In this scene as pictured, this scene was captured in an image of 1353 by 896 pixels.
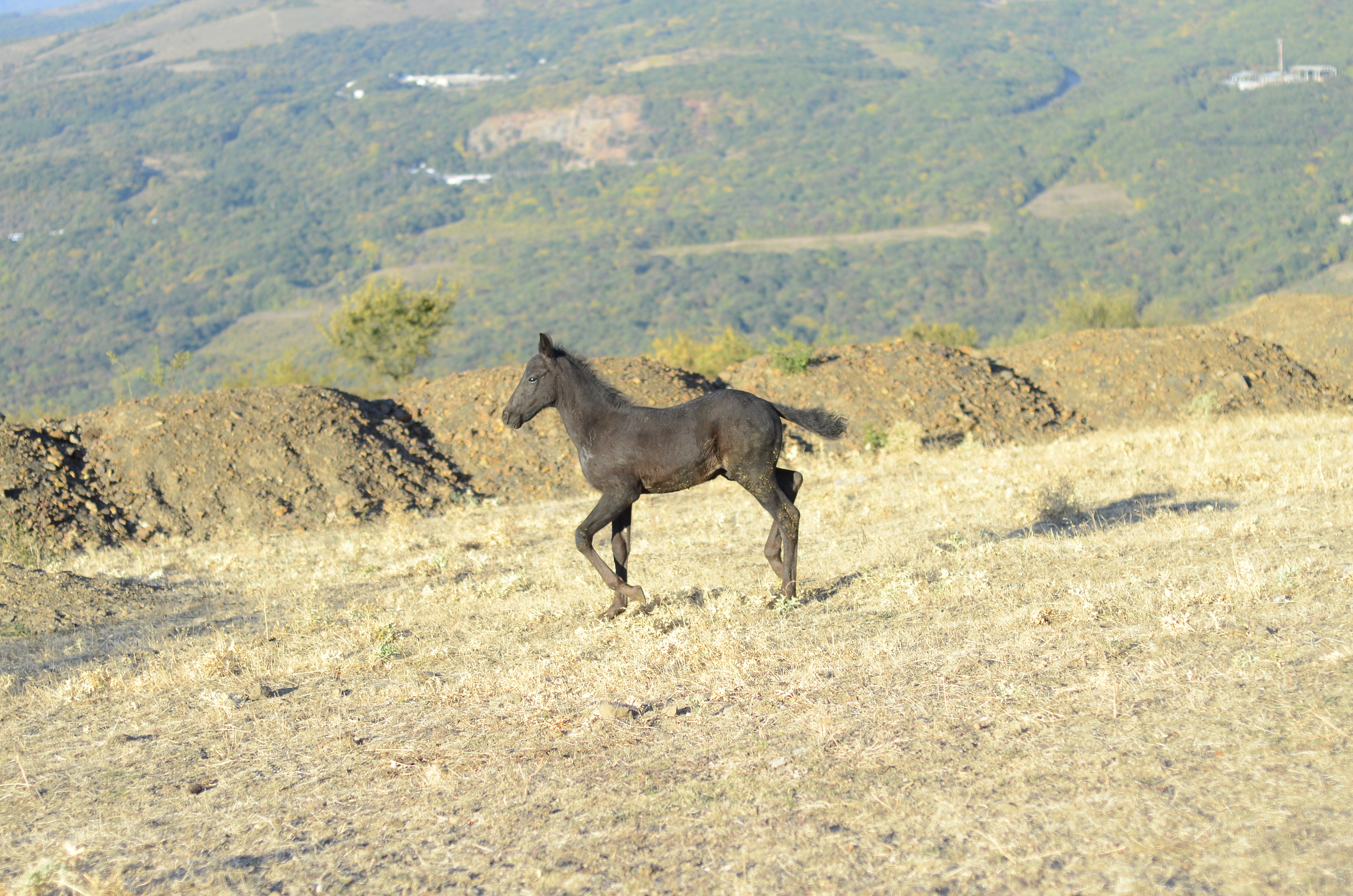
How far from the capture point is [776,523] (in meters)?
8.72

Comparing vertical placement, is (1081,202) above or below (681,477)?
below

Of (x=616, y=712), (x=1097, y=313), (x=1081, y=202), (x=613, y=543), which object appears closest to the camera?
(x=616, y=712)

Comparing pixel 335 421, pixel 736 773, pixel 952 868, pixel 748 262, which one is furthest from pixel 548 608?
pixel 748 262

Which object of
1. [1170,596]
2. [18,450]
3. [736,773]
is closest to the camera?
[736,773]

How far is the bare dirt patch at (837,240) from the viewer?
541 feet

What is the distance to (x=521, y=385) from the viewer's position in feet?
28.4

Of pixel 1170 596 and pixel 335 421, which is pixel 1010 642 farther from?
pixel 335 421

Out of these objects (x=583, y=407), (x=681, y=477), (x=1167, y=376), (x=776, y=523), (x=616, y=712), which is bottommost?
(x=1167, y=376)

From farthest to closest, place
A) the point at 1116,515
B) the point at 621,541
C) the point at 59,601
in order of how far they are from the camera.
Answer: the point at 1116,515 → the point at 59,601 → the point at 621,541

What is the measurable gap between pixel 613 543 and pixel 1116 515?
230 inches

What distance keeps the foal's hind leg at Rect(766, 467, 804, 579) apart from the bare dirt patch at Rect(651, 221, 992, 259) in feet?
513

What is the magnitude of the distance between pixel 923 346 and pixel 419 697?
67.1 feet

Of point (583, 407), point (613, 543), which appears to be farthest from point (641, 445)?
point (613, 543)

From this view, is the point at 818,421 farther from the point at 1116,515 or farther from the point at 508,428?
the point at 508,428
